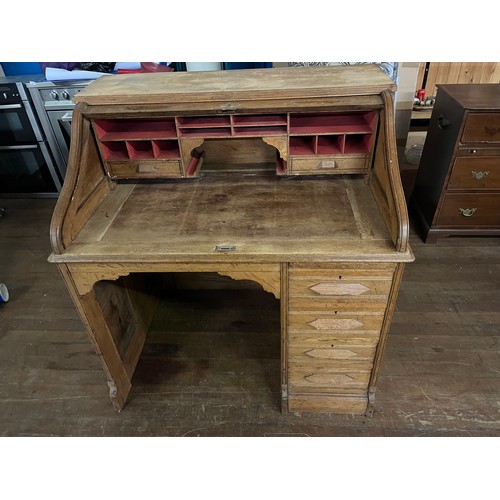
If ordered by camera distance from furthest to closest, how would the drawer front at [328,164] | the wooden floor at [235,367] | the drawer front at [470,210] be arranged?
the drawer front at [470,210], the wooden floor at [235,367], the drawer front at [328,164]

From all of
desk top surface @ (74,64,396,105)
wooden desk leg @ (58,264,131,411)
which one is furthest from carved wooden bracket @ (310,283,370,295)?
wooden desk leg @ (58,264,131,411)

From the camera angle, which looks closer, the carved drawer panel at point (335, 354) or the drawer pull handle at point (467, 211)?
the carved drawer panel at point (335, 354)

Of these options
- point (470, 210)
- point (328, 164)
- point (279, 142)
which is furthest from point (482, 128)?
point (279, 142)

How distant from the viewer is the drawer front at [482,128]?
2.33 meters

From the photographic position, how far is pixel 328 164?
1.62m

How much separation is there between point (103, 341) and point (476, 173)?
245 centimetres

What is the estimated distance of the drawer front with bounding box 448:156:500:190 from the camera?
8.16 ft

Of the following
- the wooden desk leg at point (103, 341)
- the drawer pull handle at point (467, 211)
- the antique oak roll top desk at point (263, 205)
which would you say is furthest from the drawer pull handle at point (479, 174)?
the wooden desk leg at point (103, 341)

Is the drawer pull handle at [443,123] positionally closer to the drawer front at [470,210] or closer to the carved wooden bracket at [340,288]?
the drawer front at [470,210]

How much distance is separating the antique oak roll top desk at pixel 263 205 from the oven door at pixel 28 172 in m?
2.13

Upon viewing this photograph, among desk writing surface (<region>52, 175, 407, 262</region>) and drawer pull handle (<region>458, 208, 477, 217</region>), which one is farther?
drawer pull handle (<region>458, 208, 477, 217</region>)

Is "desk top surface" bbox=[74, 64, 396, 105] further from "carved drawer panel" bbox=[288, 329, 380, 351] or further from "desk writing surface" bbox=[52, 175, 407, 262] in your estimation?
"carved drawer panel" bbox=[288, 329, 380, 351]

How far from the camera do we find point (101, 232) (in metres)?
1.50

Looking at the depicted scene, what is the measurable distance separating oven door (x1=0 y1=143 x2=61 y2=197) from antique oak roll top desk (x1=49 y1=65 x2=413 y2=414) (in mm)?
2129
